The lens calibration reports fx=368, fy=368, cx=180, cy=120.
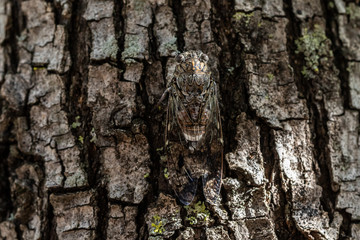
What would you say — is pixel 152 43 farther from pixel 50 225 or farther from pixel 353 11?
pixel 353 11

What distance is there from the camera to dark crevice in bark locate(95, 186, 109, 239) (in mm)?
1928

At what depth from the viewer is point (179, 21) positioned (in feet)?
7.24

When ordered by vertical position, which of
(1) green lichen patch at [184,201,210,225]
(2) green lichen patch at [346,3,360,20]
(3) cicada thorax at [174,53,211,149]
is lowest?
(1) green lichen patch at [184,201,210,225]

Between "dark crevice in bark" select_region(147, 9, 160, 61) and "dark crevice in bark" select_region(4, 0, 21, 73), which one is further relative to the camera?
"dark crevice in bark" select_region(4, 0, 21, 73)

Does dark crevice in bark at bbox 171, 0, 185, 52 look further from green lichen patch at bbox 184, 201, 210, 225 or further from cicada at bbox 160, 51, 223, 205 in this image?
green lichen patch at bbox 184, 201, 210, 225

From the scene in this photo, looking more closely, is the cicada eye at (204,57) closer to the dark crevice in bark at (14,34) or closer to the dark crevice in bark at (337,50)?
the dark crevice in bark at (337,50)

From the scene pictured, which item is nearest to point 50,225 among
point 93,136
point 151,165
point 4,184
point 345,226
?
point 4,184

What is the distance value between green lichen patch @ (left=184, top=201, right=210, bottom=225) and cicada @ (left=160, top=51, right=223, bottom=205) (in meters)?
0.04

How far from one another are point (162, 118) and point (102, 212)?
607 millimetres

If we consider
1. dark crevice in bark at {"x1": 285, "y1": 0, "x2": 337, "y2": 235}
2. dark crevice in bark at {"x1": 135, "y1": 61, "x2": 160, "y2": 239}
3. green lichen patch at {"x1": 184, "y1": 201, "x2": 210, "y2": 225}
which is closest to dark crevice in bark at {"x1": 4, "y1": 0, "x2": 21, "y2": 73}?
dark crevice in bark at {"x1": 135, "y1": 61, "x2": 160, "y2": 239}

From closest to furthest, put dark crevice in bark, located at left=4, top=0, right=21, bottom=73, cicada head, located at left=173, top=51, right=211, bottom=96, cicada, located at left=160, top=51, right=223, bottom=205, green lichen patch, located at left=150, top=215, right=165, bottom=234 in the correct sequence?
green lichen patch, located at left=150, top=215, right=165, bottom=234
cicada, located at left=160, top=51, right=223, bottom=205
cicada head, located at left=173, top=51, right=211, bottom=96
dark crevice in bark, located at left=4, top=0, right=21, bottom=73

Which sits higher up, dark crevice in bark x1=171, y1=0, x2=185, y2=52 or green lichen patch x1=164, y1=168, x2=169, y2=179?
dark crevice in bark x1=171, y1=0, x2=185, y2=52

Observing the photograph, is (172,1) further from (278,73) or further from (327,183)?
(327,183)

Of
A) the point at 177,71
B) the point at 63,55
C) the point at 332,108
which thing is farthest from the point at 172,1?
the point at 332,108
